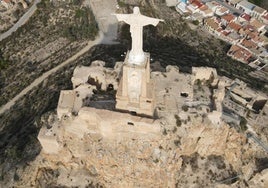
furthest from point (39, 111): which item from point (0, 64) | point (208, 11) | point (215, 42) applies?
point (208, 11)

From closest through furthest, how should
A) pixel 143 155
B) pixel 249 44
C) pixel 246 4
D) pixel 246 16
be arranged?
1. pixel 143 155
2. pixel 249 44
3. pixel 246 16
4. pixel 246 4

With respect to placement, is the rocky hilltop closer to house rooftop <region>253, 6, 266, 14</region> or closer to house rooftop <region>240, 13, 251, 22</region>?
house rooftop <region>240, 13, 251, 22</region>

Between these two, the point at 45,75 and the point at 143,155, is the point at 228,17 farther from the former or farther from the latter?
the point at 143,155

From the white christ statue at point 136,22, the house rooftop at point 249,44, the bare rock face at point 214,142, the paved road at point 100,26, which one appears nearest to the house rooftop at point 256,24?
the house rooftop at point 249,44

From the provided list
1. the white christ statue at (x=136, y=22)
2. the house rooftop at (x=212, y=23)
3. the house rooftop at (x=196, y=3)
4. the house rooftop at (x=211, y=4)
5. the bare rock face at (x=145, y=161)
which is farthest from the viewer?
the house rooftop at (x=211, y=4)

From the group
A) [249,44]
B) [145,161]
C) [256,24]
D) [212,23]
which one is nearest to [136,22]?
[145,161]

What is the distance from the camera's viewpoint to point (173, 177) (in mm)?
49031

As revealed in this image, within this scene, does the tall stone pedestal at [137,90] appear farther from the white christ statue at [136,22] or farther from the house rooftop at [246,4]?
the house rooftop at [246,4]

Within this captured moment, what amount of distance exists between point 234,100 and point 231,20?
39337 mm

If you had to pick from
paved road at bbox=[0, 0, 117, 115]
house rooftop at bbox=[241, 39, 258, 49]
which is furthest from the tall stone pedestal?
house rooftop at bbox=[241, 39, 258, 49]

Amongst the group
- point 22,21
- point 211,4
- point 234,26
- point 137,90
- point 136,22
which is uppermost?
point 136,22

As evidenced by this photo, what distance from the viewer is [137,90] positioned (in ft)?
145

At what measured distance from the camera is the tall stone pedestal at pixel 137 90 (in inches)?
1649

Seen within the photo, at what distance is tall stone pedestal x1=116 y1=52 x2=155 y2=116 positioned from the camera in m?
41.9
